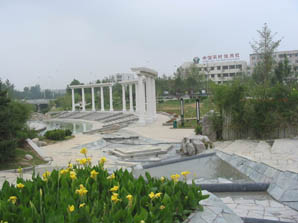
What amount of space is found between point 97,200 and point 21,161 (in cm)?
761

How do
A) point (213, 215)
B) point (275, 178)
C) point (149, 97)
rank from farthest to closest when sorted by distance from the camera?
point (149, 97) → point (275, 178) → point (213, 215)

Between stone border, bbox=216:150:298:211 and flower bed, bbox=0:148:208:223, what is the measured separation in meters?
2.28

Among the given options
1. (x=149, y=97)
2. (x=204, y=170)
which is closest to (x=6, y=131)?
(x=204, y=170)

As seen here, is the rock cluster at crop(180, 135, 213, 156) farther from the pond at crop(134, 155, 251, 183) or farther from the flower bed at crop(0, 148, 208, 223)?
the flower bed at crop(0, 148, 208, 223)

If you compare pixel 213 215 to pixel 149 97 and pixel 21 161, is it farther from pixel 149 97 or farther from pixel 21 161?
pixel 149 97

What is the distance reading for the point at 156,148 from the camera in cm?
1285

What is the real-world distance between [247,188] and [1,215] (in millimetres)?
4584

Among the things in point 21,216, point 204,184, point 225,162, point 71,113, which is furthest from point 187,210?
point 71,113

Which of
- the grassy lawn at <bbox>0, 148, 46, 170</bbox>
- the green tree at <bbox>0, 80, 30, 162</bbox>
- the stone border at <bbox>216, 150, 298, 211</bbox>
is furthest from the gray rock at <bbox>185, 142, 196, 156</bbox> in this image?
the green tree at <bbox>0, 80, 30, 162</bbox>

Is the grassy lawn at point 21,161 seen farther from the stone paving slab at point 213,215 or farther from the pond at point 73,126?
the pond at point 73,126

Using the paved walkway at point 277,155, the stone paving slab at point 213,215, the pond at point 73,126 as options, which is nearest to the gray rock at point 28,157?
the paved walkway at point 277,155

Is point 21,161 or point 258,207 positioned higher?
point 258,207

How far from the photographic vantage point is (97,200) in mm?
3363

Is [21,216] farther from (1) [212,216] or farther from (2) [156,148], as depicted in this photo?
(2) [156,148]
